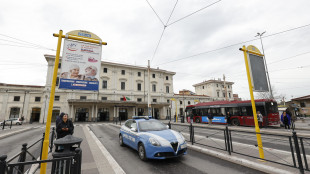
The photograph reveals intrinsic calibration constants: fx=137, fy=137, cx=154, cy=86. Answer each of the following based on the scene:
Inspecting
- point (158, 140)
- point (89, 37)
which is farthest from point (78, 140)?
point (89, 37)

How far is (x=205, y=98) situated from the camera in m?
48.0

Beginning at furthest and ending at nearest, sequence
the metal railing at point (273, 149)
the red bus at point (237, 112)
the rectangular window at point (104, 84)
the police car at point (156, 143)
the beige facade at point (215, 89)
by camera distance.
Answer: the beige facade at point (215, 89), the rectangular window at point (104, 84), the red bus at point (237, 112), the police car at point (156, 143), the metal railing at point (273, 149)

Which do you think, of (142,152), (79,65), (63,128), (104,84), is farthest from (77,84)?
(104,84)

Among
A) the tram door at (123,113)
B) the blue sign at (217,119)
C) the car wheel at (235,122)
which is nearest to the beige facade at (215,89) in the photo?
the tram door at (123,113)

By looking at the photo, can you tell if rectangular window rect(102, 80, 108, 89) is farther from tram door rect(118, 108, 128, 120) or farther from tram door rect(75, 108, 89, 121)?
tram door rect(118, 108, 128, 120)

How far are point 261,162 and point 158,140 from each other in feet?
11.3

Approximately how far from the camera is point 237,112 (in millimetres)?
16516

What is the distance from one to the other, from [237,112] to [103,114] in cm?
2722

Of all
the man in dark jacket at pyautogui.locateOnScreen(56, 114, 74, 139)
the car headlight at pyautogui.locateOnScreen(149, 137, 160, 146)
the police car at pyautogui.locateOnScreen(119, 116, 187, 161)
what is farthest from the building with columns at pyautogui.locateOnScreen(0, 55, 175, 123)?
the car headlight at pyautogui.locateOnScreen(149, 137, 160, 146)

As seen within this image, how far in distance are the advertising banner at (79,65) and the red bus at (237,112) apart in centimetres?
1653

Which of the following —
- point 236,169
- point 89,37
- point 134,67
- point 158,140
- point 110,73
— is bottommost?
point 236,169

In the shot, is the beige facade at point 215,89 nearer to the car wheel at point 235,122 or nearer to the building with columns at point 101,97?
the building with columns at point 101,97

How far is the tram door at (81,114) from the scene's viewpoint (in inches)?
1178

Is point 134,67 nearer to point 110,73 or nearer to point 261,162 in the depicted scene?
point 110,73
